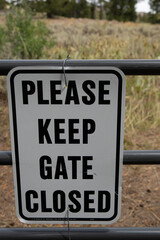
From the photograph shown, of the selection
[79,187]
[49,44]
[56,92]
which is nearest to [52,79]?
[56,92]

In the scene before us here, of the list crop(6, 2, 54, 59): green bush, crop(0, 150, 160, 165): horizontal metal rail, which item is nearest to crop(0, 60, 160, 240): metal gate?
crop(0, 150, 160, 165): horizontal metal rail

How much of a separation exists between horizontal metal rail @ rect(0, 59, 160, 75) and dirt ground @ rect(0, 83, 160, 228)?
1591 millimetres

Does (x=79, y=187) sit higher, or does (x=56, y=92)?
(x=56, y=92)

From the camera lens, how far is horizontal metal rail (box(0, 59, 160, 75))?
3.10 feet

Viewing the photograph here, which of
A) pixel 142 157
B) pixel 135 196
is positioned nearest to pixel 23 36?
pixel 135 196

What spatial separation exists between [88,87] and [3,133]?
2.84m

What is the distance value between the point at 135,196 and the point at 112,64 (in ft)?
6.05

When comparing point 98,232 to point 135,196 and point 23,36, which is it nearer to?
point 135,196

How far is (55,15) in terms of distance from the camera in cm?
4262

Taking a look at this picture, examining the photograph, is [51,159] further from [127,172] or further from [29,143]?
[127,172]

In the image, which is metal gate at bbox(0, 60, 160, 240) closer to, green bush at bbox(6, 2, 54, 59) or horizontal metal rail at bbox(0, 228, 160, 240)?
horizontal metal rail at bbox(0, 228, 160, 240)

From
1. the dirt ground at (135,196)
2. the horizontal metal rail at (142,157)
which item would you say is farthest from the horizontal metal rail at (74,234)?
the dirt ground at (135,196)

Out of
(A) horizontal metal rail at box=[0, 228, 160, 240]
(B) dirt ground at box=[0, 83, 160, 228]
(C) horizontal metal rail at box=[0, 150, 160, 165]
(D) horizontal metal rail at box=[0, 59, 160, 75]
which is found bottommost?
(B) dirt ground at box=[0, 83, 160, 228]

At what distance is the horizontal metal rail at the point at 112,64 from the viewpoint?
0.94 m
